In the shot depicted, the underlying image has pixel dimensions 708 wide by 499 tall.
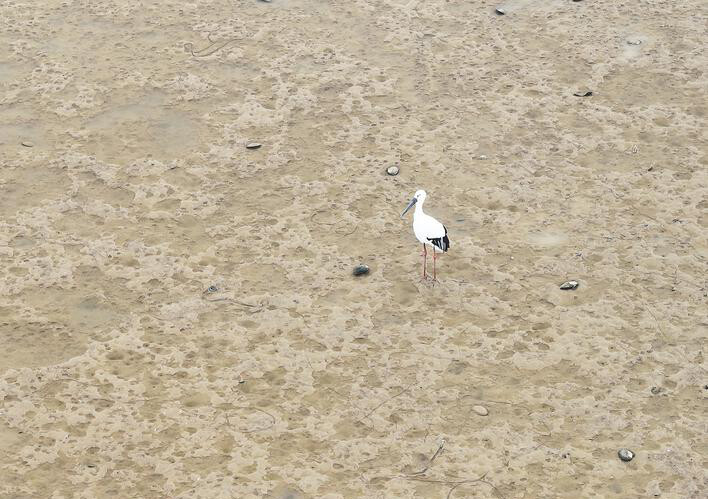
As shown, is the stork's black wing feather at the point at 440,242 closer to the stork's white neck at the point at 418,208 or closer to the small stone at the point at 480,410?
the stork's white neck at the point at 418,208

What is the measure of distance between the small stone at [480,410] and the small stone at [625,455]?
833 millimetres

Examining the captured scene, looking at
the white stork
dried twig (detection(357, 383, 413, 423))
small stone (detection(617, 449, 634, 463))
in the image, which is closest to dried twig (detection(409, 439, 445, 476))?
dried twig (detection(357, 383, 413, 423))

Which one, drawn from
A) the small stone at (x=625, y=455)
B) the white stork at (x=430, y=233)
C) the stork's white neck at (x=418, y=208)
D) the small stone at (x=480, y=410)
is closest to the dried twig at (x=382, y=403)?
Answer: the small stone at (x=480, y=410)

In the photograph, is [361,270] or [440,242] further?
[361,270]

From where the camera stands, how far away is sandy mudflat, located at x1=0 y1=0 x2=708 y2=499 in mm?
5961

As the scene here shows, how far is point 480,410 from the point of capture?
623 centimetres

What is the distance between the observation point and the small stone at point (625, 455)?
231 inches

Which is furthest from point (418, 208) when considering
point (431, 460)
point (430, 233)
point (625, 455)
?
point (625, 455)

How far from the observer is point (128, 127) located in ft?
29.8

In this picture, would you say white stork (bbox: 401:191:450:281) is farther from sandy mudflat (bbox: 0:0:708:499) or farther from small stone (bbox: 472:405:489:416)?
small stone (bbox: 472:405:489:416)

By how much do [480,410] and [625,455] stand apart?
913 mm

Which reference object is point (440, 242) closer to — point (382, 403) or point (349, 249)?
point (349, 249)

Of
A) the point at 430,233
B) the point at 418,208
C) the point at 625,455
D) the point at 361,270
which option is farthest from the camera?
the point at 418,208

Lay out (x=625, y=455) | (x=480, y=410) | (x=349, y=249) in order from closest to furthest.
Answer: (x=625, y=455) → (x=480, y=410) → (x=349, y=249)
